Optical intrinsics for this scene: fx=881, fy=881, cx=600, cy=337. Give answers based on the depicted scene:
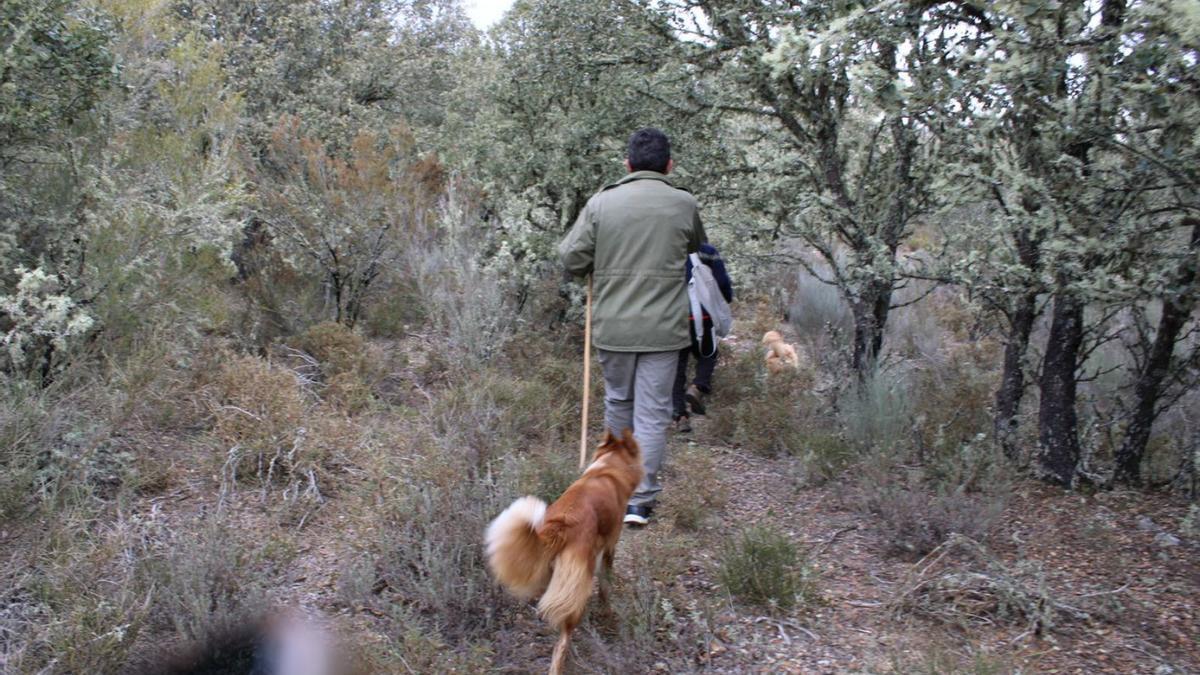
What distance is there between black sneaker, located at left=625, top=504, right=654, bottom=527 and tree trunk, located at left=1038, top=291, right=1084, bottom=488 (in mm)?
2257

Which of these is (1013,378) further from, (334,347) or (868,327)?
(334,347)

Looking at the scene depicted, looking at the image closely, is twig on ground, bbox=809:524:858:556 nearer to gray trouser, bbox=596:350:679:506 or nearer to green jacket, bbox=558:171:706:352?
gray trouser, bbox=596:350:679:506

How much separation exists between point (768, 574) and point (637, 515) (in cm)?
87

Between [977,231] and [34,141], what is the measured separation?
17.1 ft

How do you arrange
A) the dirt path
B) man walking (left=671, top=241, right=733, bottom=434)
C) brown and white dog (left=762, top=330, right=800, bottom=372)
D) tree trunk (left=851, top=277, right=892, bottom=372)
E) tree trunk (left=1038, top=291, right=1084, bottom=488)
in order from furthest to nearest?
brown and white dog (left=762, top=330, right=800, bottom=372) < tree trunk (left=851, top=277, right=892, bottom=372) < man walking (left=671, top=241, right=733, bottom=434) < tree trunk (left=1038, top=291, right=1084, bottom=488) < the dirt path

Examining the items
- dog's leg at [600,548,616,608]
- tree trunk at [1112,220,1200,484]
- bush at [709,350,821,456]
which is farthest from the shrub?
tree trunk at [1112,220,1200,484]

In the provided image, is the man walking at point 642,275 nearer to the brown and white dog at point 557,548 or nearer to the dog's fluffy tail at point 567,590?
the brown and white dog at point 557,548

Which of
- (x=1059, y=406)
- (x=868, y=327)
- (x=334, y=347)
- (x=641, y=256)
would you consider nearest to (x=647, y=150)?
(x=641, y=256)

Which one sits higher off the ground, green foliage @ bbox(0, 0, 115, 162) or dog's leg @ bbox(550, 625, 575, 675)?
green foliage @ bbox(0, 0, 115, 162)

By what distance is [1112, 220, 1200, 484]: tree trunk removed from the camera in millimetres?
4566

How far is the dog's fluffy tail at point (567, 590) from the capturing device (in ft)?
9.73

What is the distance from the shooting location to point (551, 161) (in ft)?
22.2

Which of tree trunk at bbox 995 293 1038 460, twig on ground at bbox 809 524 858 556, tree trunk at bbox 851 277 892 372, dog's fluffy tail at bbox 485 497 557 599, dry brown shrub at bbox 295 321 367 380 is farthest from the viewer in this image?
dry brown shrub at bbox 295 321 367 380

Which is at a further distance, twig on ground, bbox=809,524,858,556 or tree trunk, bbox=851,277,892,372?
tree trunk, bbox=851,277,892,372
